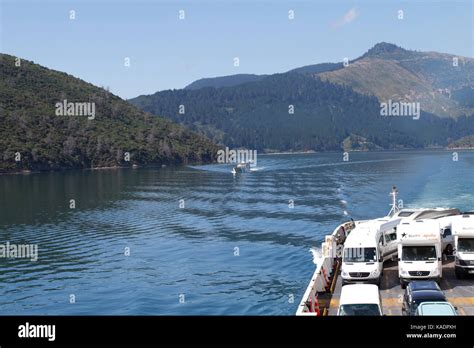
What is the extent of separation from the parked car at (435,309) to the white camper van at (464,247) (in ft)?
33.7

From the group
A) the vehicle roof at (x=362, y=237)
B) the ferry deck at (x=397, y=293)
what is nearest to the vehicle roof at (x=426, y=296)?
the ferry deck at (x=397, y=293)

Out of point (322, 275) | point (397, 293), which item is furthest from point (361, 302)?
point (322, 275)

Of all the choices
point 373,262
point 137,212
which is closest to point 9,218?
point 137,212

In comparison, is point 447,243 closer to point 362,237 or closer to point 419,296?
point 362,237

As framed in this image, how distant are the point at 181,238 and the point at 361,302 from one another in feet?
149

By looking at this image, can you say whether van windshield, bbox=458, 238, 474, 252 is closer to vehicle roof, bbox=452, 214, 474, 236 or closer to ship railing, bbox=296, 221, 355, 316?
vehicle roof, bbox=452, 214, 474, 236

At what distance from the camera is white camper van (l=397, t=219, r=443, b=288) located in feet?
95.3

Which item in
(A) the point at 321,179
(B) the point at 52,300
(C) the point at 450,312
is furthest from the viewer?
(A) the point at 321,179

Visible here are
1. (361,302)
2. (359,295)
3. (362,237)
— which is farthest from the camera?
(362,237)

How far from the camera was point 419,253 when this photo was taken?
97.8ft
